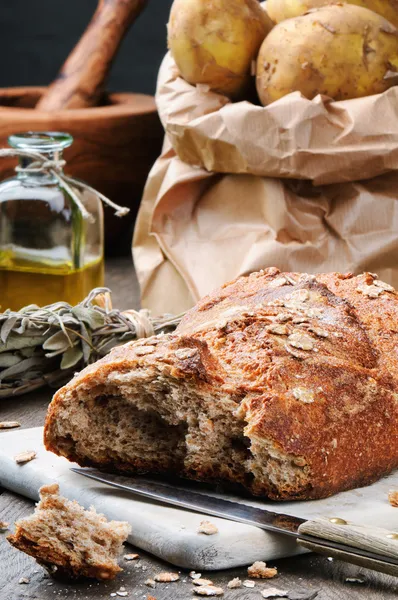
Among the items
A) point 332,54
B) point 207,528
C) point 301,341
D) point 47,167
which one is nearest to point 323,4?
point 332,54

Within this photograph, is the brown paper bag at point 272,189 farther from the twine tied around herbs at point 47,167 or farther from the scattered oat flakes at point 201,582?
the scattered oat flakes at point 201,582

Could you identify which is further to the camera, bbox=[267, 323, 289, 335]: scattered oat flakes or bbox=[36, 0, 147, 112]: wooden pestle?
bbox=[36, 0, 147, 112]: wooden pestle

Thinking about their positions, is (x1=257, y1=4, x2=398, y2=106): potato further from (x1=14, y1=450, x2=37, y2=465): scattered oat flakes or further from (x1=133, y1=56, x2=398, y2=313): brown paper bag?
(x1=14, y1=450, x2=37, y2=465): scattered oat flakes

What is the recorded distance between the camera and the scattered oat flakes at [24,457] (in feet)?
5.55

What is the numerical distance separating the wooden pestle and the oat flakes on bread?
6.93 feet

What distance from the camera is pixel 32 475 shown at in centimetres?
166

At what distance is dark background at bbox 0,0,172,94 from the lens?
4.27 meters

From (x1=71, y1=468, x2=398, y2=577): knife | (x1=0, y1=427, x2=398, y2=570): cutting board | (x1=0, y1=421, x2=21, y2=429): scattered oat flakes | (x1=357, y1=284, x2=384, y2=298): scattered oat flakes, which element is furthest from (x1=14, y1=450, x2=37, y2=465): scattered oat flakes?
(x1=357, y1=284, x2=384, y2=298): scattered oat flakes

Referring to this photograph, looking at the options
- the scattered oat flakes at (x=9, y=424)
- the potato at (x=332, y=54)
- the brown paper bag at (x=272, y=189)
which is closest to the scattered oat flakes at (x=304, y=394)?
the scattered oat flakes at (x=9, y=424)

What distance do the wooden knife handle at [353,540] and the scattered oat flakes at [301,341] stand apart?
1.15 feet

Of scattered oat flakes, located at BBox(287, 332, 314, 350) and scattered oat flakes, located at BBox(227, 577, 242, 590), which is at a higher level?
scattered oat flakes, located at BBox(287, 332, 314, 350)

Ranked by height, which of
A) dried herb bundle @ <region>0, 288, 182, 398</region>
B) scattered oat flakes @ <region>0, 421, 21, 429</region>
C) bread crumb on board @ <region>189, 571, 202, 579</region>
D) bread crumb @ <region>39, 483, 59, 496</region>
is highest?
bread crumb @ <region>39, 483, 59, 496</region>

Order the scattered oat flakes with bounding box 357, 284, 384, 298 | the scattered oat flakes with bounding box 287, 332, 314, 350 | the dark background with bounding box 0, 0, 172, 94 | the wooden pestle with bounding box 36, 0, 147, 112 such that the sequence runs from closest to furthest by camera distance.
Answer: the scattered oat flakes with bounding box 287, 332, 314, 350, the scattered oat flakes with bounding box 357, 284, 384, 298, the wooden pestle with bounding box 36, 0, 147, 112, the dark background with bounding box 0, 0, 172, 94

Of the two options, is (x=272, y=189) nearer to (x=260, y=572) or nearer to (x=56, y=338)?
(x=56, y=338)
